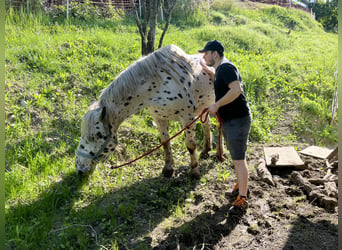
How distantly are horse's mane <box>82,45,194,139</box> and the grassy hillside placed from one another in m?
1.12

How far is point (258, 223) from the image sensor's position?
339 centimetres

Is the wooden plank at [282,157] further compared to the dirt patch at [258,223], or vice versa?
the wooden plank at [282,157]

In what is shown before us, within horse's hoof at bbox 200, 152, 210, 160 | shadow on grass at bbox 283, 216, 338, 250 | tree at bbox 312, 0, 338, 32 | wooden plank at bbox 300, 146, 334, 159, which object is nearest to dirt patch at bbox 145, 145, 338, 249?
shadow on grass at bbox 283, 216, 338, 250

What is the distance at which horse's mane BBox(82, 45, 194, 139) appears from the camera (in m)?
3.74

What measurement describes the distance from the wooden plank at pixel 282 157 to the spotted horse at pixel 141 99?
1.57 meters

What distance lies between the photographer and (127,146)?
5223 mm

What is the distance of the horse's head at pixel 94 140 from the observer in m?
3.64

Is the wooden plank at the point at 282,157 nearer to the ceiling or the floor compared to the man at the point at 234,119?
nearer to the floor

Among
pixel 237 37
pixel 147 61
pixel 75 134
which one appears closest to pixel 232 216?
pixel 147 61

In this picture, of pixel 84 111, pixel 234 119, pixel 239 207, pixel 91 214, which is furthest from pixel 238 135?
pixel 84 111

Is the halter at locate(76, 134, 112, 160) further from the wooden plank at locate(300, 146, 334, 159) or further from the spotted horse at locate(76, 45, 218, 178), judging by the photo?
the wooden plank at locate(300, 146, 334, 159)

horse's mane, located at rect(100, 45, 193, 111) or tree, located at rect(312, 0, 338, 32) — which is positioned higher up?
tree, located at rect(312, 0, 338, 32)

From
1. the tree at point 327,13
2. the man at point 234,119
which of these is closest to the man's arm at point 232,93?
→ the man at point 234,119

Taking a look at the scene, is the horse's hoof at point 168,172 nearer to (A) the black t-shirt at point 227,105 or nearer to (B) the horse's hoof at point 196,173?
(B) the horse's hoof at point 196,173
